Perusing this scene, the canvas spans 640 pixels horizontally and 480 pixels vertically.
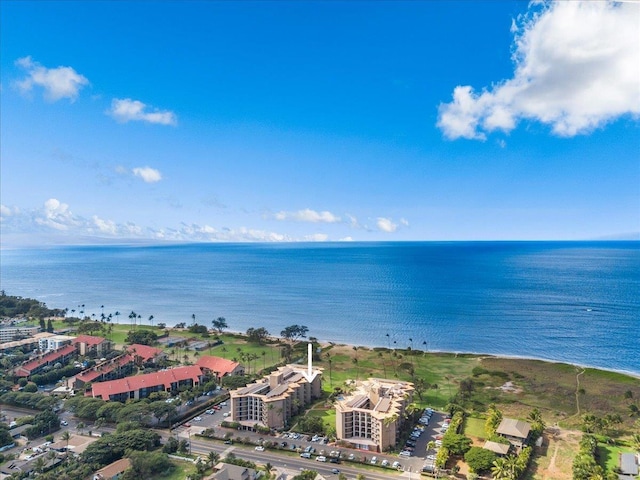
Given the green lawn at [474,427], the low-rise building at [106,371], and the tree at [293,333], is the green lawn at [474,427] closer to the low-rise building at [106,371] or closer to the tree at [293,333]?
the tree at [293,333]

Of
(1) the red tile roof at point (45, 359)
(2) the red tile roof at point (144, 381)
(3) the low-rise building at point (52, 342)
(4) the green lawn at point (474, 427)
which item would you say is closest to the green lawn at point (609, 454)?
(4) the green lawn at point (474, 427)

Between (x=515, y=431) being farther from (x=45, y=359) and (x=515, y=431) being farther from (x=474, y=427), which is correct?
(x=45, y=359)

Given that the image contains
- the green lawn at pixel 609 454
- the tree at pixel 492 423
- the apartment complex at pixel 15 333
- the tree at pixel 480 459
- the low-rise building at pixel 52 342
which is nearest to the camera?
the tree at pixel 480 459

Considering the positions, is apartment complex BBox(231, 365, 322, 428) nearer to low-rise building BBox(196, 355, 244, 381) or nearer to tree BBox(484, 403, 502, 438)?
low-rise building BBox(196, 355, 244, 381)

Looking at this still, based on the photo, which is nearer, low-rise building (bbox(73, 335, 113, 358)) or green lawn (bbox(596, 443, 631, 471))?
green lawn (bbox(596, 443, 631, 471))

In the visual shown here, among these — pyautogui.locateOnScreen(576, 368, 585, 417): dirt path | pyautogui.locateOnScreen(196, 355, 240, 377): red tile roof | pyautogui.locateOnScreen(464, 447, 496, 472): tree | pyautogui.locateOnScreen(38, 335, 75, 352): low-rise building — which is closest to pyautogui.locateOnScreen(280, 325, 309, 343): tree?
pyautogui.locateOnScreen(196, 355, 240, 377): red tile roof

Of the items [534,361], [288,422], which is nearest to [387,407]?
[288,422]

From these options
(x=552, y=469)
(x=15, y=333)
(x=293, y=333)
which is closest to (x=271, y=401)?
(x=552, y=469)
